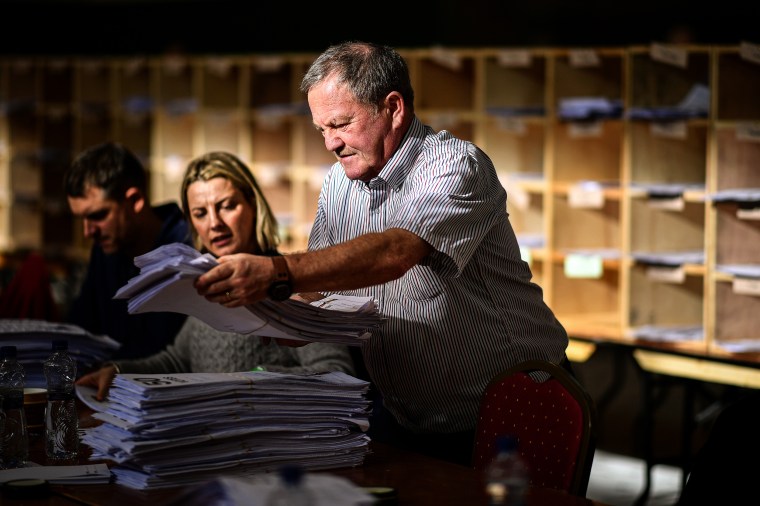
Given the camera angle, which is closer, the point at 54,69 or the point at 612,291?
the point at 612,291

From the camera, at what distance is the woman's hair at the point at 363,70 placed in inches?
90.1

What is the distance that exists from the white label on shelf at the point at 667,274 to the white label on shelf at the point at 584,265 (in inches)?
11.6

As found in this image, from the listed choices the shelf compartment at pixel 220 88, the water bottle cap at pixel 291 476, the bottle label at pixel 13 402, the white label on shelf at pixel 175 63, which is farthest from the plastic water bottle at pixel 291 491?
the white label on shelf at pixel 175 63

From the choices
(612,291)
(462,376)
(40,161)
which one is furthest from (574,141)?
(40,161)

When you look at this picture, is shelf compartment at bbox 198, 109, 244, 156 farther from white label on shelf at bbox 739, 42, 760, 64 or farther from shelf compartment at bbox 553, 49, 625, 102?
white label on shelf at bbox 739, 42, 760, 64

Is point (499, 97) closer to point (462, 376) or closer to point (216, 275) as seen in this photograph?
point (462, 376)

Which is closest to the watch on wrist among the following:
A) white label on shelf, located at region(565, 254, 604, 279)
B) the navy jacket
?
the navy jacket

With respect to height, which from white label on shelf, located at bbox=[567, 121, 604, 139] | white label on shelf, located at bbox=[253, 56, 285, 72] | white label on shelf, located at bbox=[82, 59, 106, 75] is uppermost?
white label on shelf, located at bbox=[82, 59, 106, 75]

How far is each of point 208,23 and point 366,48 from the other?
7.30 m

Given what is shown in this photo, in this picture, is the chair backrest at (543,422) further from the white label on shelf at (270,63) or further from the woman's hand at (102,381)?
the white label on shelf at (270,63)

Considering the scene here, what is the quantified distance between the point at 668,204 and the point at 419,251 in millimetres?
2932

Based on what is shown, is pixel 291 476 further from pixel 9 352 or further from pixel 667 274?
pixel 667 274

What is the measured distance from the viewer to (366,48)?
7.62ft

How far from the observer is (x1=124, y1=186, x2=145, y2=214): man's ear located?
353cm
